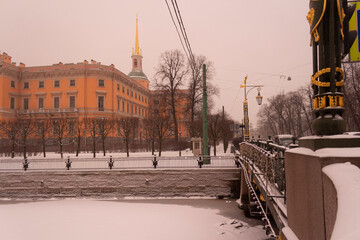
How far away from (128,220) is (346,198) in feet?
38.6

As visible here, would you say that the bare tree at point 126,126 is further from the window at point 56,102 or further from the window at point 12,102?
the window at point 12,102

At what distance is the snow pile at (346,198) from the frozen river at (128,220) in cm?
881

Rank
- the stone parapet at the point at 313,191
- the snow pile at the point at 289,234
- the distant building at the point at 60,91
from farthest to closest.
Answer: the distant building at the point at 60,91 < the snow pile at the point at 289,234 < the stone parapet at the point at 313,191

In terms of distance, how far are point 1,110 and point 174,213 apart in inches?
1778

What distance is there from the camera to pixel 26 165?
1797cm

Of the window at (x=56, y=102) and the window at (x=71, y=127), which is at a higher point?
the window at (x=56, y=102)

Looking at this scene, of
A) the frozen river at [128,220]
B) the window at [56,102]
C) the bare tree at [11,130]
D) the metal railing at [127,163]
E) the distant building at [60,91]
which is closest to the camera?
the frozen river at [128,220]

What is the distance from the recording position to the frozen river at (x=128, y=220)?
35.2 feet

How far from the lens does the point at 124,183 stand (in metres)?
17.3

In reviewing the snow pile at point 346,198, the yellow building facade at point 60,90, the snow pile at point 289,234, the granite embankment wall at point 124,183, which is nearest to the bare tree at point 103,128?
Result: the granite embankment wall at point 124,183

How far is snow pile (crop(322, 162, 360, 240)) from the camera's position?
5.94ft

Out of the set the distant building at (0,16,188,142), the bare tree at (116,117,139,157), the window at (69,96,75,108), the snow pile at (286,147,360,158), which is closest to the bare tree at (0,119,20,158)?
the bare tree at (116,117,139,157)

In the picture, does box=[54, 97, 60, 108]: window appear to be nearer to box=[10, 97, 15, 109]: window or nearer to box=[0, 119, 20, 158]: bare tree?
box=[10, 97, 15, 109]: window

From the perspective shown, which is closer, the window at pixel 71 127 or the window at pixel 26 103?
the window at pixel 71 127
